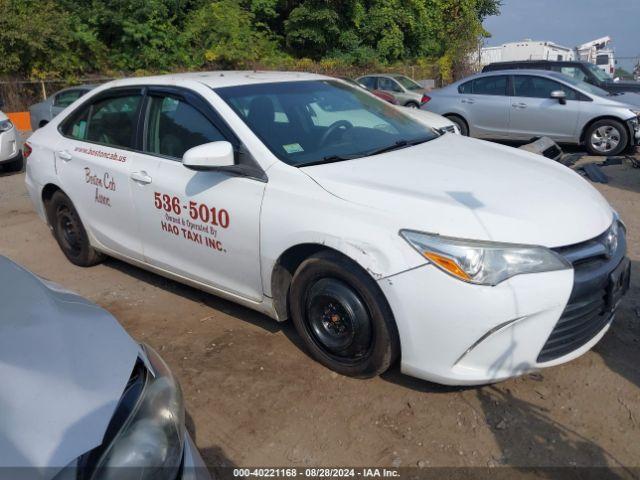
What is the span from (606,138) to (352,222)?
27.1 ft

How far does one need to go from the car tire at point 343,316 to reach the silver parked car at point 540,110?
26.6 ft

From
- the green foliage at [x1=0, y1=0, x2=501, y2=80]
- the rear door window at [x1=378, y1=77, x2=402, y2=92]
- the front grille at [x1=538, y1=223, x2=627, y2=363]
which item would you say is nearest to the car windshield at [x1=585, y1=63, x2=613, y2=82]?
the rear door window at [x1=378, y1=77, x2=402, y2=92]

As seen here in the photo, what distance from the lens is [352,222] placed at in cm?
296

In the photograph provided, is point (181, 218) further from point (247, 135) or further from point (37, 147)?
point (37, 147)

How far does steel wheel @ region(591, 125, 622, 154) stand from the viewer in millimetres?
9594

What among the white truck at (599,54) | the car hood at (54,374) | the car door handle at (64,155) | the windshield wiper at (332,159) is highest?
the windshield wiper at (332,159)

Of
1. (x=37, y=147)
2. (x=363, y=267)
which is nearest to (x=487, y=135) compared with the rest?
(x=37, y=147)

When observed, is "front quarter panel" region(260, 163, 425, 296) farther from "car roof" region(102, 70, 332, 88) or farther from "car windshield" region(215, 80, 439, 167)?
"car roof" region(102, 70, 332, 88)

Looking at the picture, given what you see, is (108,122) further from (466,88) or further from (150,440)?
(466,88)

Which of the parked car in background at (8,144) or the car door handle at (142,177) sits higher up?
the car door handle at (142,177)

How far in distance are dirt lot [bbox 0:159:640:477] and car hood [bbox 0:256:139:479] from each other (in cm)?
111

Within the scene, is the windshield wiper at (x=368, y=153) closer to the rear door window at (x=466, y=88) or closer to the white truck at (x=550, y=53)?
the rear door window at (x=466, y=88)

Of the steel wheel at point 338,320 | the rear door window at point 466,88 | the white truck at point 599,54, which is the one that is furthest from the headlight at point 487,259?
the white truck at point 599,54

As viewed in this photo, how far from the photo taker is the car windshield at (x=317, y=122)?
352cm
